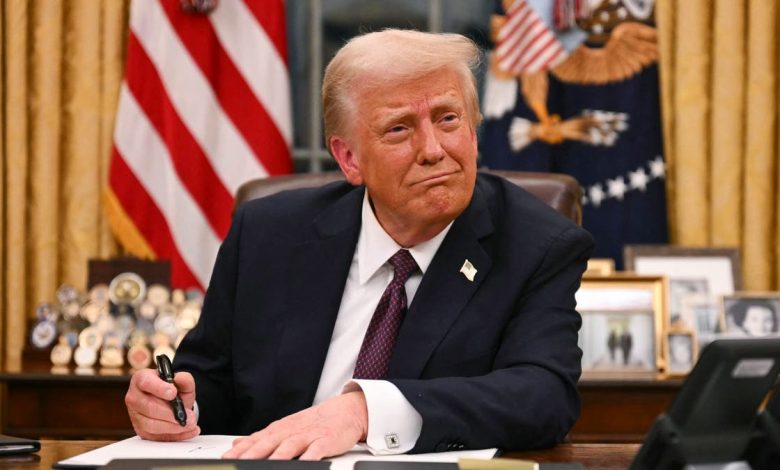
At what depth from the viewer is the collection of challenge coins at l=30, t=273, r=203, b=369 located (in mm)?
3725

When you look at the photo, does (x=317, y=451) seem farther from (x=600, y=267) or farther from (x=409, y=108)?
(x=600, y=267)

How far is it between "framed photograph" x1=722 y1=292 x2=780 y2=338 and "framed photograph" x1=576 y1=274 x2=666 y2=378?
0.71ft

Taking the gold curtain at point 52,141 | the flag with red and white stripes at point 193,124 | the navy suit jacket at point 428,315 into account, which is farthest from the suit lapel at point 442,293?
the gold curtain at point 52,141

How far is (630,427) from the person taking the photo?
3.49m

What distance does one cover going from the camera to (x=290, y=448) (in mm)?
1750

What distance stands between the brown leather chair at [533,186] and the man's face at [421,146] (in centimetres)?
55

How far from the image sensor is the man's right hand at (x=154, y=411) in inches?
79.0

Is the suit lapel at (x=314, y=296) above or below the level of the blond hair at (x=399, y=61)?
below

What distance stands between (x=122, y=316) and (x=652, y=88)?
2019 mm

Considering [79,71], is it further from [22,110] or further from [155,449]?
[155,449]

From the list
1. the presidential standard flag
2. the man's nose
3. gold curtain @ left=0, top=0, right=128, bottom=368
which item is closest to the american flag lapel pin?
the man's nose

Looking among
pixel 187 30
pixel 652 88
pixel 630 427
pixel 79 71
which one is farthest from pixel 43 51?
pixel 630 427

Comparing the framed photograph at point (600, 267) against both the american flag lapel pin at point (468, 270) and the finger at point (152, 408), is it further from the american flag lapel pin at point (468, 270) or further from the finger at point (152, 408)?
the finger at point (152, 408)

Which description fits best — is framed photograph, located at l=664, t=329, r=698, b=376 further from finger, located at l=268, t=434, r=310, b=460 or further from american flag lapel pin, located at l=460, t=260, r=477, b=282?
finger, located at l=268, t=434, r=310, b=460
